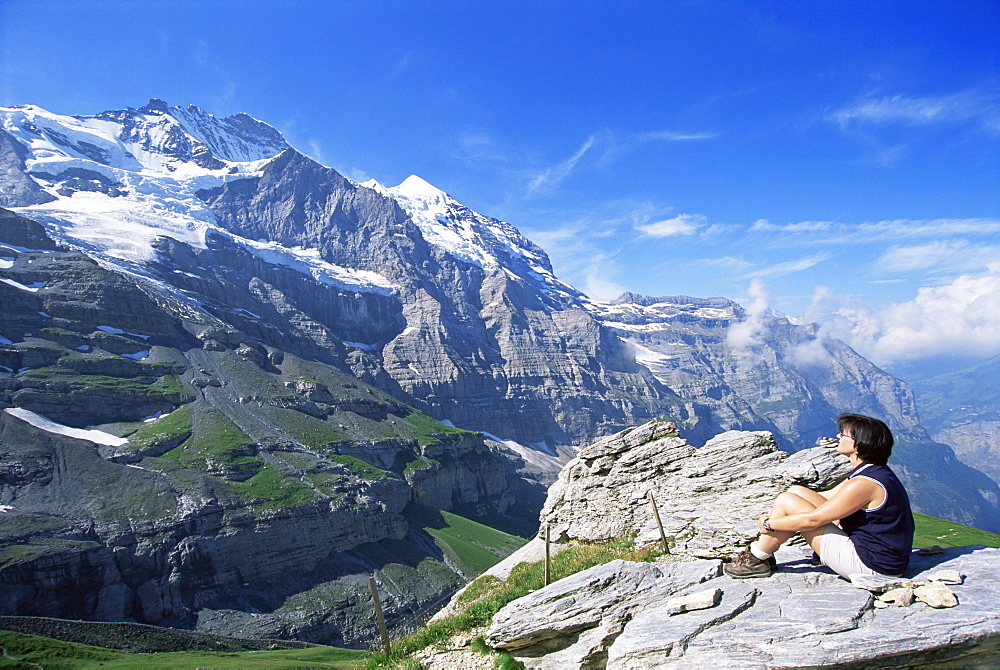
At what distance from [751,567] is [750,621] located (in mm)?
1875

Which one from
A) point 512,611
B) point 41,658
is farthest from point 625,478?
point 41,658

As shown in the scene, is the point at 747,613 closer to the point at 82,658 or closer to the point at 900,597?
the point at 900,597

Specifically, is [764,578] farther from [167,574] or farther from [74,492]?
[74,492]

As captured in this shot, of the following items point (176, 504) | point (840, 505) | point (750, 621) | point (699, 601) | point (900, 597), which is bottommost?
point (750, 621)

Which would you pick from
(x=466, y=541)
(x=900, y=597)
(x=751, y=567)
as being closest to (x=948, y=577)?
(x=900, y=597)

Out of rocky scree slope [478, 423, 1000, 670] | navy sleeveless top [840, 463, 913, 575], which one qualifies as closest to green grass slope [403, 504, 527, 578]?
rocky scree slope [478, 423, 1000, 670]

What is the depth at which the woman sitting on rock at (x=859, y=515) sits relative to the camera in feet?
33.2

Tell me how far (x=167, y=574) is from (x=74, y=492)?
31.7 metres

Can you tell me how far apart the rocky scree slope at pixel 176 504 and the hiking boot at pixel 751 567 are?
122802mm

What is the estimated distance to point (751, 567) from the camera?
12.0 m

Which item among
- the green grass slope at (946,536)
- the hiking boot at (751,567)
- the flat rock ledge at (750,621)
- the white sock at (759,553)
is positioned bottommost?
the green grass slope at (946,536)

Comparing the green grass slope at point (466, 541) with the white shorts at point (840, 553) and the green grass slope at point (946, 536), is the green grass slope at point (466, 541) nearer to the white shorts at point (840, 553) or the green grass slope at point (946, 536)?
the green grass slope at point (946, 536)

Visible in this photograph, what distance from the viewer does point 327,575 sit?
133m

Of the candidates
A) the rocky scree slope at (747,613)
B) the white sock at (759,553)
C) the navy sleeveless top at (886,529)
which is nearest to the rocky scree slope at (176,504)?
the rocky scree slope at (747,613)
